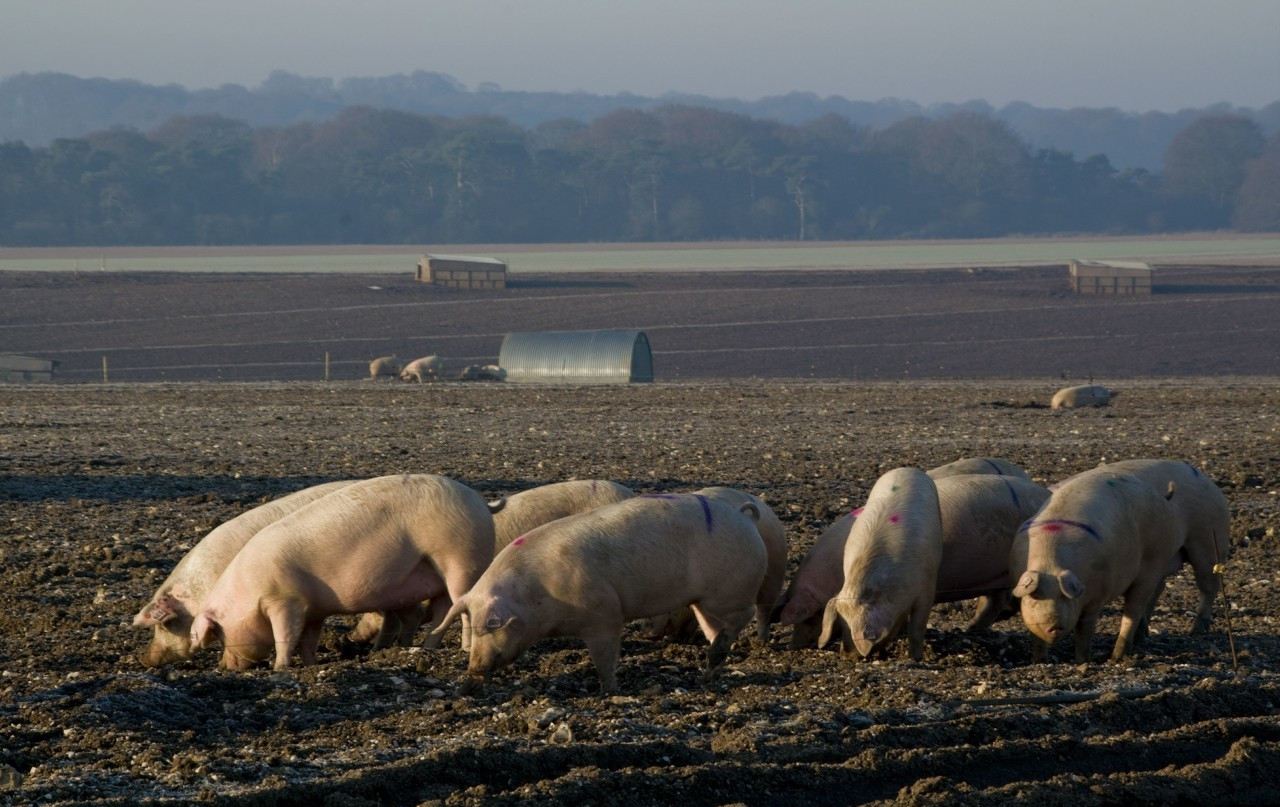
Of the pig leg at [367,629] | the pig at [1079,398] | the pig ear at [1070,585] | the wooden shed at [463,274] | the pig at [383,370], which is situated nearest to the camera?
the pig ear at [1070,585]

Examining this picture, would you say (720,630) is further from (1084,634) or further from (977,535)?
(1084,634)

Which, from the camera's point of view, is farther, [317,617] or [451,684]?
[317,617]

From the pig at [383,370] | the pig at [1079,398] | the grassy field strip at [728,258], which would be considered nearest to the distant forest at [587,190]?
the grassy field strip at [728,258]

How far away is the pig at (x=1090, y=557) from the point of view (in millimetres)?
8133

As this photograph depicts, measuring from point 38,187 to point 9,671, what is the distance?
105 metres

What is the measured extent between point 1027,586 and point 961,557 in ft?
3.04

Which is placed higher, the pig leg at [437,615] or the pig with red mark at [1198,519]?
the pig with red mark at [1198,519]

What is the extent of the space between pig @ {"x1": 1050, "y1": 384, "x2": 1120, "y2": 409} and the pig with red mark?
13.7 metres

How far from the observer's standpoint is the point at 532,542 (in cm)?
797

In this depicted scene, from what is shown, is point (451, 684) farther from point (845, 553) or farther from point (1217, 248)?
point (1217, 248)

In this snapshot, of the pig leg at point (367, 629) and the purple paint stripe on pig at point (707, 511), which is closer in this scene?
the purple paint stripe on pig at point (707, 511)

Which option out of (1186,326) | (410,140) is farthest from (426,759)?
(410,140)

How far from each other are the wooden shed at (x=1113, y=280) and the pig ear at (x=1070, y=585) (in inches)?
1971

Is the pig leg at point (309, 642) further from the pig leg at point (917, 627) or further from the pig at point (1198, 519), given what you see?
the pig at point (1198, 519)
